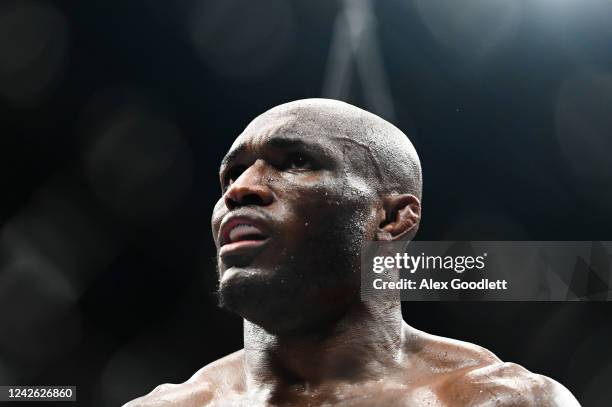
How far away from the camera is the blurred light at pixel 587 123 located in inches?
140

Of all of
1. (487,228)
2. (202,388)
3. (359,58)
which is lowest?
(202,388)

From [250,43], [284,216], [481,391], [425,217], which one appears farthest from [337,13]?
[481,391]

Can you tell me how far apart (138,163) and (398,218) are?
175 centimetres

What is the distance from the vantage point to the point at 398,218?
256 cm

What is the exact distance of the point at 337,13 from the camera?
11.9 feet

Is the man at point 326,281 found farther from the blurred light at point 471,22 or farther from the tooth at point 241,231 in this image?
the blurred light at point 471,22

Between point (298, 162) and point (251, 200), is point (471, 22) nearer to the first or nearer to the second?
point (298, 162)

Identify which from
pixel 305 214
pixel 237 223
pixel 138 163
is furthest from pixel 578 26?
pixel 138 163

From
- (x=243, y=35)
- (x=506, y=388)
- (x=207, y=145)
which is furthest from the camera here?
(x=207, y=145)

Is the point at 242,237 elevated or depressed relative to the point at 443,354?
elevated

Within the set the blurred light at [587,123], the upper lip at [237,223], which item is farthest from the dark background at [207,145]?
the upper lip at [237,223]

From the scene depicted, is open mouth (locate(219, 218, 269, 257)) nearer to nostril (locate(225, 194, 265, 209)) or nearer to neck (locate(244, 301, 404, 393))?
nostril (locate(225, 194, 265, 209))

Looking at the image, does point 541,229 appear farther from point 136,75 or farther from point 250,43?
point 136,75

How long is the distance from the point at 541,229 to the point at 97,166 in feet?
6.42
